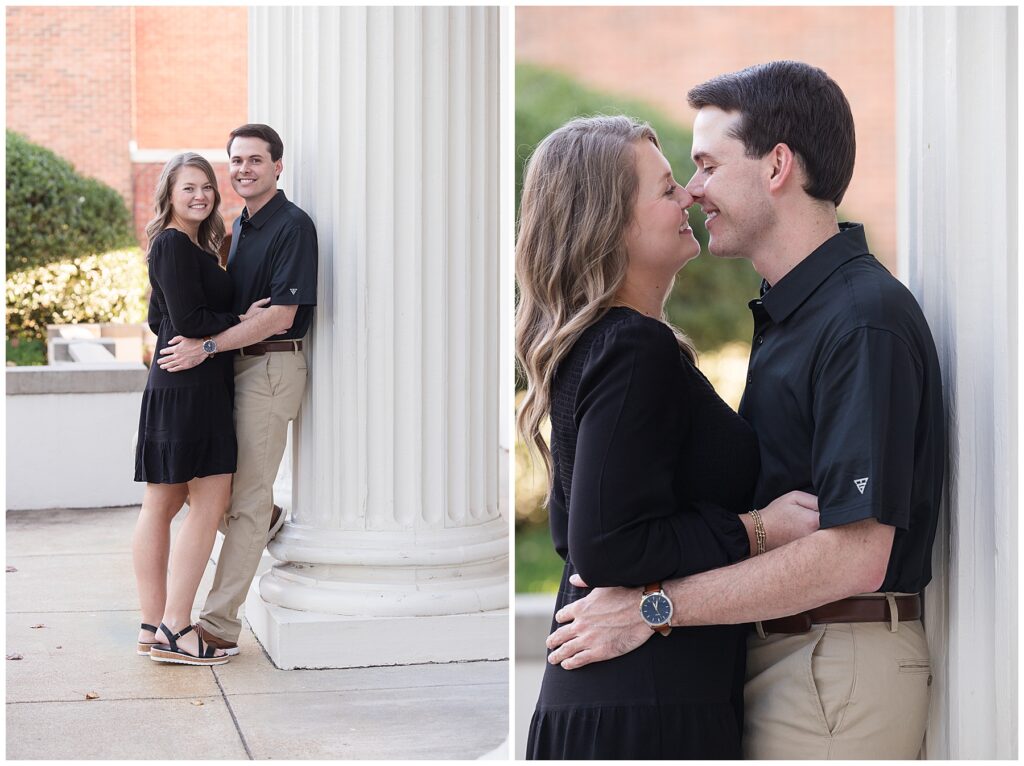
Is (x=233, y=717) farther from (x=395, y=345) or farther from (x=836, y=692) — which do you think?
(x=836, y=692)

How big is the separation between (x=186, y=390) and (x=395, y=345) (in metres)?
0.90

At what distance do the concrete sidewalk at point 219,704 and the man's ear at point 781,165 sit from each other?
247 cm

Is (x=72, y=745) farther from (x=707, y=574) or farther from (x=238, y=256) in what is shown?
(x=707, y=574)

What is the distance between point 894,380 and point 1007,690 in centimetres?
71

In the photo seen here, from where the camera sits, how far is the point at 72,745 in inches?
159

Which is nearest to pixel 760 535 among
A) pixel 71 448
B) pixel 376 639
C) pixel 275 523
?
pixel 376 639

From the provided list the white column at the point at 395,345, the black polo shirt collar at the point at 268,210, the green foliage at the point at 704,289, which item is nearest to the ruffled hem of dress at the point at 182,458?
the white column at the point at 395,345

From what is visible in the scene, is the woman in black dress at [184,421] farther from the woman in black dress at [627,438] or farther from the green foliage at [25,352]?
the green foliage at [25,352]

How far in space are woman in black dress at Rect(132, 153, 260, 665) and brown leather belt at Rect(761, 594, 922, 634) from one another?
10.5 ft

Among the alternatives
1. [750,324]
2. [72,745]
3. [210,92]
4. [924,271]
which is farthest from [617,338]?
[210,92]

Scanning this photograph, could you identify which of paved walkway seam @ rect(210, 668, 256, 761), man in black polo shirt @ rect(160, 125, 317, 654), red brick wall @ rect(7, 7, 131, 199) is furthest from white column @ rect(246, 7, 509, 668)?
red brick wall @ rect(7, 7, 131, 199)

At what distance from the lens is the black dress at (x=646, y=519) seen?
2.12m

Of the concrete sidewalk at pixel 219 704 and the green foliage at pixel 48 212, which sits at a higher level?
the green foliage at pixel 48 212

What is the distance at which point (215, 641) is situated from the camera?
16.8ft
